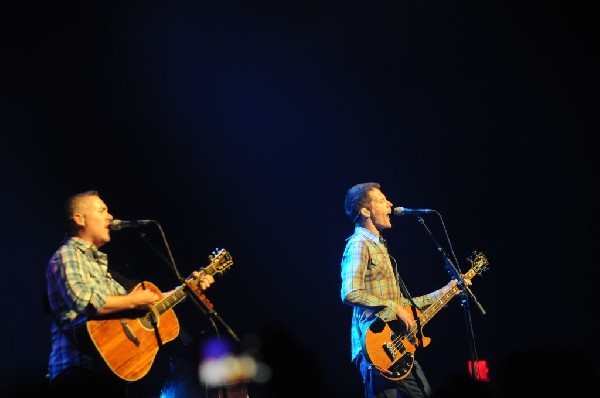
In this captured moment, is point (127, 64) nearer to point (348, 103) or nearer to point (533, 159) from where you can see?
point (348, 103)

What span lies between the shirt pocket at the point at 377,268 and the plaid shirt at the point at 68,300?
7.09 feet

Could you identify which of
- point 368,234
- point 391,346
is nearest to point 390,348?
point 391,346

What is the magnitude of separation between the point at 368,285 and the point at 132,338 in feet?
6.47

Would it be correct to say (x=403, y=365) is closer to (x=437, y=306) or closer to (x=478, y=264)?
(x=437, y=306)

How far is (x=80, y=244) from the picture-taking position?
12.4 ft

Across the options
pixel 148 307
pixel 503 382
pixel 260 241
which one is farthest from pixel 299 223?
pixel 503 382

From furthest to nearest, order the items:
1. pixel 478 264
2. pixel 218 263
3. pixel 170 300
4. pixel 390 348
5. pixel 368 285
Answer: pixel 478 264
pixel 368 285
pixel 390 348
pixel 218 263
pixel 170 300

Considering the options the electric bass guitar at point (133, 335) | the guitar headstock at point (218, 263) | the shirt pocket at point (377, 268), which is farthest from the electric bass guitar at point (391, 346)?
the electric bass guitar at point (133, 335)

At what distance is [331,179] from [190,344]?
3.22 meters

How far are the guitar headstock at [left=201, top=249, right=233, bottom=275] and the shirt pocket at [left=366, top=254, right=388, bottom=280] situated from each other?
1197 mm

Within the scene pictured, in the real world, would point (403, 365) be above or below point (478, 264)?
below

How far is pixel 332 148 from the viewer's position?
7.18 metres

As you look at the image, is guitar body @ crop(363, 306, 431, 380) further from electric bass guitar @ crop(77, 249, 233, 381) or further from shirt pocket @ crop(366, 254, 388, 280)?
electric bass guitar @ crop(77, 249, 233, 381)

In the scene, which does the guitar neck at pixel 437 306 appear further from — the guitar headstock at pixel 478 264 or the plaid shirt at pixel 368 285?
the guitar headstock at pixel 478 264
